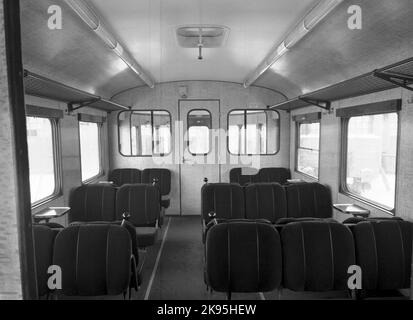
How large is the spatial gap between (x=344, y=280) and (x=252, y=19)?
239 centimetres

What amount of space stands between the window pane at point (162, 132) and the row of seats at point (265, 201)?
9.19 feet

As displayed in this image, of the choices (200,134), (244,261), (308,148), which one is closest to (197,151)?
(200,134)

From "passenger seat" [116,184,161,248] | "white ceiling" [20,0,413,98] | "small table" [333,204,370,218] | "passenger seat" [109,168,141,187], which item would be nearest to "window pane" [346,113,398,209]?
"small table" [333,204,370,218]

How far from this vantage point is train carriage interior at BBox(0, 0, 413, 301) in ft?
7.63

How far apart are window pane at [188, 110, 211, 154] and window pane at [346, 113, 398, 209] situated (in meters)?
3.12

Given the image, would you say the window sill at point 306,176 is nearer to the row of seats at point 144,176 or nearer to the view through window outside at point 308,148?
the view through window outside at point 308,148

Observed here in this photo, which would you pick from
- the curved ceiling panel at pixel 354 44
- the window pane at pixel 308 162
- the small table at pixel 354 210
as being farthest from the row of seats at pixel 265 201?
the curved ceiling panel at pixel 354 44

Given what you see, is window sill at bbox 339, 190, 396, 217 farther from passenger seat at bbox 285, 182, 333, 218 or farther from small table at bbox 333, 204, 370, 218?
passenger seat at bbox 285, 182, 333, 218

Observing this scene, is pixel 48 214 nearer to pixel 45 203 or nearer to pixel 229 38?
pixel 45 203

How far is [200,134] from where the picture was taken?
23.1ft

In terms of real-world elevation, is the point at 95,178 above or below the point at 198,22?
below

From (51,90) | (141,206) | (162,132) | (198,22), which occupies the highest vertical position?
(198,22)

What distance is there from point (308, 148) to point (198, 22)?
3804mm
